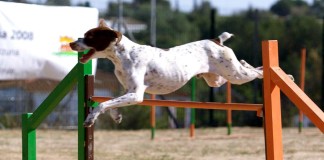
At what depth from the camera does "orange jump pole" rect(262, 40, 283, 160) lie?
568 cm

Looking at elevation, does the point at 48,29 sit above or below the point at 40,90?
above

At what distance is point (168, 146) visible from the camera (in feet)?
39.4

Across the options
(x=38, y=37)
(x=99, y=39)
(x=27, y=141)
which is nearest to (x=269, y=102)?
(x=99, y=39)

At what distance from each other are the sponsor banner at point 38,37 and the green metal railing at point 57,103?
250 inches

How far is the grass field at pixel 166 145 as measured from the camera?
411 inches

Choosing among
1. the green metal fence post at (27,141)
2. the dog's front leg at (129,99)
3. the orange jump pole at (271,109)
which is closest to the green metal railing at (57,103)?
the green metal fence post at (27,141)

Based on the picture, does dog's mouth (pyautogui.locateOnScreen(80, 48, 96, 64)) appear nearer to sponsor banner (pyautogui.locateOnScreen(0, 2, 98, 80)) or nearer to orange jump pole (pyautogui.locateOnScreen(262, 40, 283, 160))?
orange jump pole (pyautogui.locateOnScreen(262, 40, 283, 160))

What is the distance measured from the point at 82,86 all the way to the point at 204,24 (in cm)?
1862

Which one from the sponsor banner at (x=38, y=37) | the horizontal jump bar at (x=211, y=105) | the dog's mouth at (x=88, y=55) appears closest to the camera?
the horizontal jump bar at (x=211, y=105)

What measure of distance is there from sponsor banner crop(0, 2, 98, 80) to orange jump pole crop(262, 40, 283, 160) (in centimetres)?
839

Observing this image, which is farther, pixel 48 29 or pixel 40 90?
pixel 40 90

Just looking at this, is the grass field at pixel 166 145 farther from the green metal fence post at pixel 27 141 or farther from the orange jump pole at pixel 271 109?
the orange jump pole at pixel 271 109

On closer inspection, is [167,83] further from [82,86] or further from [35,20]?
[35,20]

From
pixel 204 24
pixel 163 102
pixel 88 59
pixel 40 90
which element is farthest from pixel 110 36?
pixel 204 24
